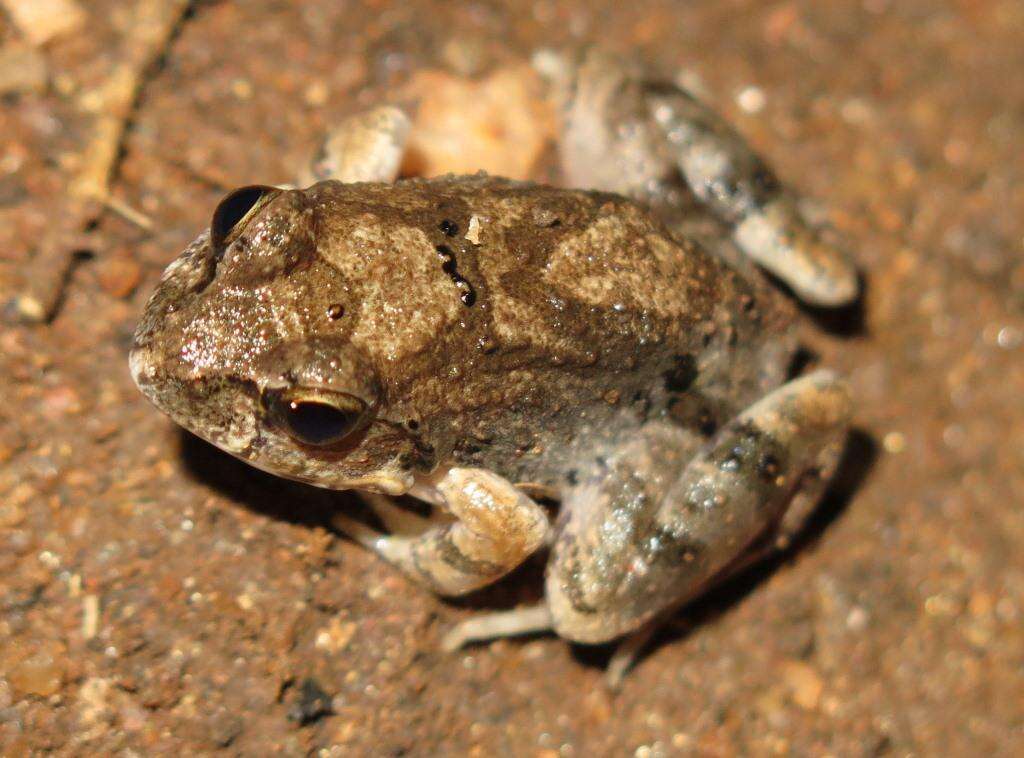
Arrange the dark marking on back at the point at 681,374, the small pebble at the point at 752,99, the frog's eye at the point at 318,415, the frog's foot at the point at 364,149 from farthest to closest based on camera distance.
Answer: the small pebble at the point at 752,99, the frog's foot at the point at 364,149, the dark marking on back at the point at 681,374, the frog's eye at the point at 318,415

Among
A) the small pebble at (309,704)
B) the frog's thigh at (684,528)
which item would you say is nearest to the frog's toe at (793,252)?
the frog's thigh at (684,528)

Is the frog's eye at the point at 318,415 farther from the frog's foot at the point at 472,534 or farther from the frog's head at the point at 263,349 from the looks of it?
the frog's foot at the point at 472,534

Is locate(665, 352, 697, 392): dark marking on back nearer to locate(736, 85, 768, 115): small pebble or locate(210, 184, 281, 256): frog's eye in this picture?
locate(210, 184, 281, 256): frog's eye

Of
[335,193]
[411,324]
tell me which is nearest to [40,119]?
[335,193]

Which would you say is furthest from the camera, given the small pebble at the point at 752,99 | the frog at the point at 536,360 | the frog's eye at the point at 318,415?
the small pebble at the point at 752,99

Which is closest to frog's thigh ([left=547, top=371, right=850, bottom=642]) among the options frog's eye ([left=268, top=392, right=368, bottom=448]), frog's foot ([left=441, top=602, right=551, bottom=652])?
frog's foot ([left=441, top=602, right=551, bottom=652])

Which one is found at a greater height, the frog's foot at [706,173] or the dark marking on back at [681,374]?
the frog's foot at [706,173]
